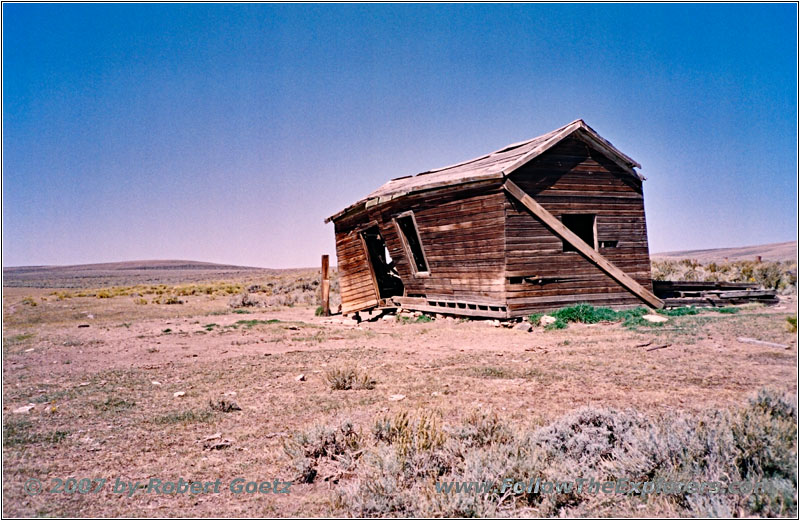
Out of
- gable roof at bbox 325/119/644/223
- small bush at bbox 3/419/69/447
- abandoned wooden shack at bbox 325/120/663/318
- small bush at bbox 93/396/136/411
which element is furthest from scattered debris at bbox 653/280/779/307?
small bush at bbox 3/419/69/447

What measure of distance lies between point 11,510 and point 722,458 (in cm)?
461

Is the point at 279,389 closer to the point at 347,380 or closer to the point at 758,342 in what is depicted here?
the point at 347,380

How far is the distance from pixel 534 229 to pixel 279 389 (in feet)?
23.7

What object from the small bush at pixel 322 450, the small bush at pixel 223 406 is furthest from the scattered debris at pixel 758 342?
the small bush at pixel 223 406

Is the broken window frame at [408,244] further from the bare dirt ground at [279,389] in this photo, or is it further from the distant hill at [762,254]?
the distant hill at [762,254]

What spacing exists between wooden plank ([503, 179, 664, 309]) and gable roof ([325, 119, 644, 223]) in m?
0.60

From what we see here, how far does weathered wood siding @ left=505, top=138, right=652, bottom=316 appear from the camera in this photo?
11094 mm

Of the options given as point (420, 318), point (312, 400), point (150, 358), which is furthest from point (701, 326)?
point (150, 358)

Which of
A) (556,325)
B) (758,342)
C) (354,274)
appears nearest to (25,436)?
(556,325)

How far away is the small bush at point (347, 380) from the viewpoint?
600 centimetres

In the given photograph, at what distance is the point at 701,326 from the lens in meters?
9.13

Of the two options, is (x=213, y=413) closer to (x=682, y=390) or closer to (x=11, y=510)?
(x=11, y=510)

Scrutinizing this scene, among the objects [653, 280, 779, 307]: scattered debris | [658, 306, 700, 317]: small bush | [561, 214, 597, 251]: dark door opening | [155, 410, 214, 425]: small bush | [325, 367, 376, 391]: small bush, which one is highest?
[561, 214, 597, 251]: dark door opening

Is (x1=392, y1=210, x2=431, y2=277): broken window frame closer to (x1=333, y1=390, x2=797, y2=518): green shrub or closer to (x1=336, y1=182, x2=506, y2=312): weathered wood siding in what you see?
(x1=336, y1=182, x2=506, y2=312): weathered wood siding
